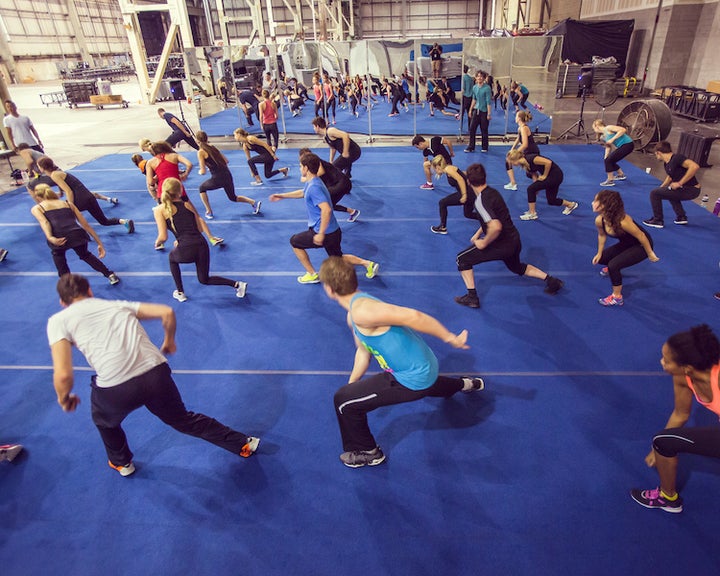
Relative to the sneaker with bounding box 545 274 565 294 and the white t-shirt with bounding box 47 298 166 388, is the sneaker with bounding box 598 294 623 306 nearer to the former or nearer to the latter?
the sneaker with bounding box 545 274 565 294

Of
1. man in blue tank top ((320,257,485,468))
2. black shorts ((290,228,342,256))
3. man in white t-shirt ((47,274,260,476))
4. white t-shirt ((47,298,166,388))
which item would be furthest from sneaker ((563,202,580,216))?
white t-shirt ((47,298,166,388))

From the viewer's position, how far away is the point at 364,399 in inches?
128

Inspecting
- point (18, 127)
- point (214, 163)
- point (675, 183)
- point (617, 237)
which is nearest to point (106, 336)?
point (617, 237)

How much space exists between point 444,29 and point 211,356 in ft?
161

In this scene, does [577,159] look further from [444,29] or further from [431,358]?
[444,29]

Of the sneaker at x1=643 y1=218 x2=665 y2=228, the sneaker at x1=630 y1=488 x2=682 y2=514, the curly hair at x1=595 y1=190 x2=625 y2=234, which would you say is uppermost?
the curly hair at x1=595 y1=190 x2=625 y2=234

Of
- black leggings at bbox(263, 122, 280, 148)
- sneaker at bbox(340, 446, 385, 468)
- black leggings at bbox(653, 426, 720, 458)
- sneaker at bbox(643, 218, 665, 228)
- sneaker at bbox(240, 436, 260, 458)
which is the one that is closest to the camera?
black leggings at bbox(653, 426, 720, 458)

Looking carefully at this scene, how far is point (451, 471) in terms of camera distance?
356 cm

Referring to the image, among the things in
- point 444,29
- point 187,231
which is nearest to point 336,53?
point 187,231

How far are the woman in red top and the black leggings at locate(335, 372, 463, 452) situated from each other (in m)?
1.54

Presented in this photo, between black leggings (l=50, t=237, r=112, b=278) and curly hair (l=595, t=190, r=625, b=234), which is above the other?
curly hair (l=595, t=190, r=625, b=234)

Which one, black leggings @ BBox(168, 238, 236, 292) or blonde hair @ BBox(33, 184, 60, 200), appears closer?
black leggings @ BBox(168, 238, 236, 292)

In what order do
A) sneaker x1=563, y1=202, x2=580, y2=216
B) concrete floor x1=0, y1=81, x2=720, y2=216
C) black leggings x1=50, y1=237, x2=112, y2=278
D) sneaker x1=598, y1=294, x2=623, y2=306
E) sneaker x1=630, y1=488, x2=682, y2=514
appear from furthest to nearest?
concrete floor x1=0, y1=81, x2=720, y2=216
sneaker x1=563, y1=202, x2=580, y2=216
black leggings x1=50, y1=237, x2=112, y2=278
sneaker x1=598, y1=294, x2=623, y2=306
sneaker x1=630, y1=488, x2=682, y2=514

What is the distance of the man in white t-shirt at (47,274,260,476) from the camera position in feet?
9.40
